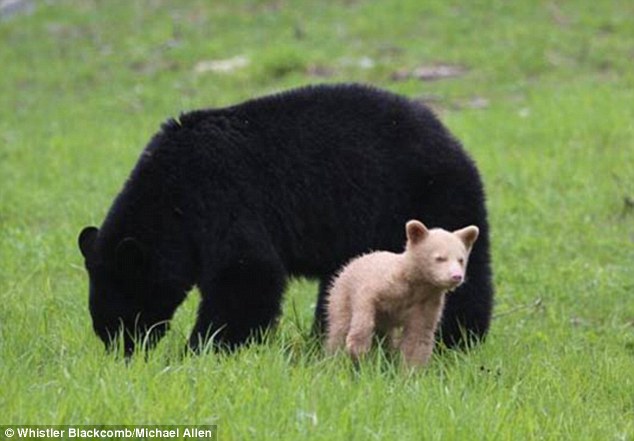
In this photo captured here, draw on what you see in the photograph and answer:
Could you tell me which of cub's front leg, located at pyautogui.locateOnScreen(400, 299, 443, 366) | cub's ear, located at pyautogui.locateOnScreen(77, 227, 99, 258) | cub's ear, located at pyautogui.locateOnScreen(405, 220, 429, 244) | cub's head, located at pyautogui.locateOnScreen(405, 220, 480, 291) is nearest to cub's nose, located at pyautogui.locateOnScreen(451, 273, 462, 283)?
cub's head, located at pyautogui.locateOnScreen(405, 220, 480, 291)

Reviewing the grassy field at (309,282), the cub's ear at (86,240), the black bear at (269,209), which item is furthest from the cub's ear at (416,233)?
the cub's ear at (86,240)

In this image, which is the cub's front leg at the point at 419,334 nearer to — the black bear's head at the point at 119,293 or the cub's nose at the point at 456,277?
the cub's nose at the point at 456,277

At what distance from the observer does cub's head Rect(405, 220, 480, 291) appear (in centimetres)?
594

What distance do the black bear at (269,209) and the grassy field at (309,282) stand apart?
0.86 feet

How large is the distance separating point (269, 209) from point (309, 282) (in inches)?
41.0

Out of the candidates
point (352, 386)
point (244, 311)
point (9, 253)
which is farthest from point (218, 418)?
point (9, 253)

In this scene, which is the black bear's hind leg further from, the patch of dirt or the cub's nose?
the patch of dirt

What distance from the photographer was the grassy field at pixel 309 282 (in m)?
5.48

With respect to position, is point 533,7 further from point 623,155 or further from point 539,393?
point 539,393

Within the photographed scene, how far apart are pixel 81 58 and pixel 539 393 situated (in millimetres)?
14268

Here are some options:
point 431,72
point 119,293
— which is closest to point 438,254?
point 119,293

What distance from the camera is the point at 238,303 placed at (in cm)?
683

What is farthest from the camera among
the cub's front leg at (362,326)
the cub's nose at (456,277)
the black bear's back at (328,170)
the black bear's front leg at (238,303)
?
the black bear's back at (328,170)

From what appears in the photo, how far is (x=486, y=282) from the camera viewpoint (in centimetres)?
730
